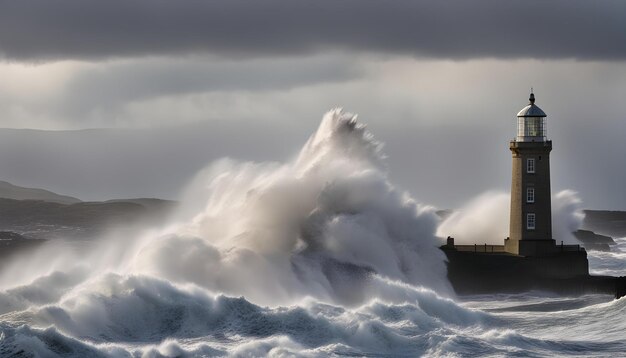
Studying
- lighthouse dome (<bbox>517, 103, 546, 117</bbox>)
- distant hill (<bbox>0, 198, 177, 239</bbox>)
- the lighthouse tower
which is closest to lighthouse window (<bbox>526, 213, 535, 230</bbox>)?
the lighthouse tower

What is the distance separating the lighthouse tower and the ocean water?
5.36 ft

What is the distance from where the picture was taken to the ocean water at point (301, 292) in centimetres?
2397

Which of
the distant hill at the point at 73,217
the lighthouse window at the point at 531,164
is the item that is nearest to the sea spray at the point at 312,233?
the lighthouse window at the point at 531,164

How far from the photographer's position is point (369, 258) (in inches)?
1345

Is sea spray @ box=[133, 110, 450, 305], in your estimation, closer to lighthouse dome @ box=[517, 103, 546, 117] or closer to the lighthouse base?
the lighthouse base

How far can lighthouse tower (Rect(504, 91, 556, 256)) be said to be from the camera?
35.8 meters

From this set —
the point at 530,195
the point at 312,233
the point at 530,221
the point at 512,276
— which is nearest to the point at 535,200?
the point at 530,195

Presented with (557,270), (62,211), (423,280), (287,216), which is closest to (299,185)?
(287,216)

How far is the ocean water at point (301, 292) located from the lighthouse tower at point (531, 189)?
5.36 ft

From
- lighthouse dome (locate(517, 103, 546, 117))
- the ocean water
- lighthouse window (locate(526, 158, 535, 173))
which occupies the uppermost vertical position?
lighthouse dome (locate(517, 103, 546, 117))

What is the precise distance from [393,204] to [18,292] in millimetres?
11922

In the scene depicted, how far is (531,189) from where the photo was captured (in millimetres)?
35844

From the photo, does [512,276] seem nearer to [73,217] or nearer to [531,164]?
[531,164]

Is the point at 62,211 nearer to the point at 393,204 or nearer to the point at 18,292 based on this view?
the point at 393,204
